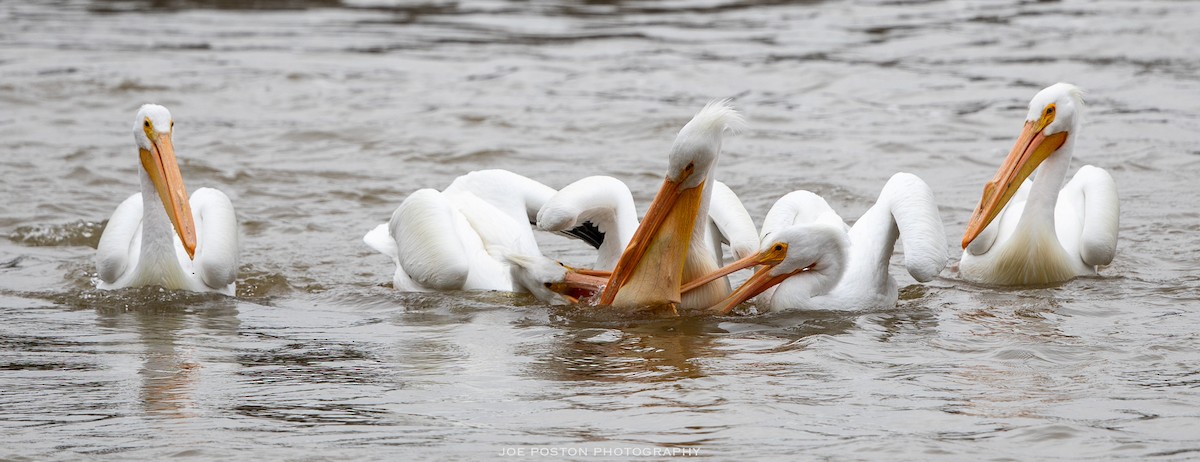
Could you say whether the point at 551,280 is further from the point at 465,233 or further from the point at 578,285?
the point at 465,233

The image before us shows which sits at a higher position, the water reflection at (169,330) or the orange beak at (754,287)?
the orange beak at (754,287)

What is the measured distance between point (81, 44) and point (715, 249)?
852 cm

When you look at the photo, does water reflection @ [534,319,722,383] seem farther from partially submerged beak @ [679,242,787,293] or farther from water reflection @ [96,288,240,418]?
water reflection @ [96,288,240,418]

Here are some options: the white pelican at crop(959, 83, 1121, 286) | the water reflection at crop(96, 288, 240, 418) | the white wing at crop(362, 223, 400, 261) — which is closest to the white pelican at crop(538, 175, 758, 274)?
the white wing at crop(362, 223, 400, 261)

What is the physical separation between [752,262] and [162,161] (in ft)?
7.01

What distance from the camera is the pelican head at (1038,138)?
5.45 metres

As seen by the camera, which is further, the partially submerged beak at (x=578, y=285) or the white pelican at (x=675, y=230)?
the partially submerged beak at (x=578, y=285)

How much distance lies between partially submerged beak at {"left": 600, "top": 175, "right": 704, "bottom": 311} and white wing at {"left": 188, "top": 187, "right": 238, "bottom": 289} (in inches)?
55.3

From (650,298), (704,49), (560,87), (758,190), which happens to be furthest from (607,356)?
(704,49)

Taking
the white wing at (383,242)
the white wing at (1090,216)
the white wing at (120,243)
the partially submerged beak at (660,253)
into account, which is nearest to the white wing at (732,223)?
the partially submerged beak at (660,253)

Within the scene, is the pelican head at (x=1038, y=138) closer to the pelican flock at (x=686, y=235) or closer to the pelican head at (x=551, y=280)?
the pelican flock at (x=686, y=235)

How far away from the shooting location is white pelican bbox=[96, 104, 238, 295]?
5.21 metres

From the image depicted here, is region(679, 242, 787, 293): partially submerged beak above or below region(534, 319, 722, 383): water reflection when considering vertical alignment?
above

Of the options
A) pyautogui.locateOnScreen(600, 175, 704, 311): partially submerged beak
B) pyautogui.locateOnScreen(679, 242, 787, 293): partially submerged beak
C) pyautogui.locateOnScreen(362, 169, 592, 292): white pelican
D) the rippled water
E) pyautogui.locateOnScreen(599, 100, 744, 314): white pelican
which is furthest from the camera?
pyautogui.locateOnScreen(362, 169, 592, 292): white pelican
